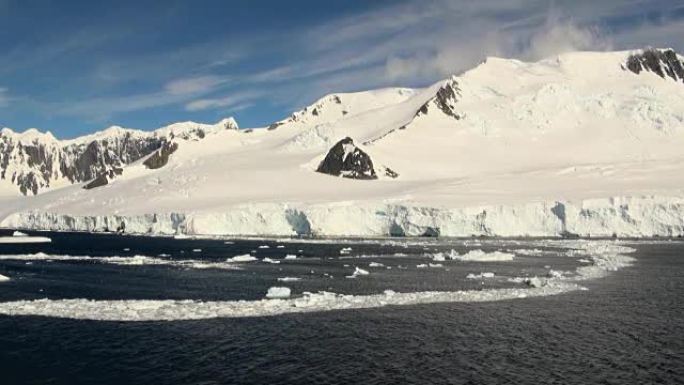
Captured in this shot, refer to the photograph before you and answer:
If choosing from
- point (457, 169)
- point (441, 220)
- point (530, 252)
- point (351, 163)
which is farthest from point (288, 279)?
point (457, 169)

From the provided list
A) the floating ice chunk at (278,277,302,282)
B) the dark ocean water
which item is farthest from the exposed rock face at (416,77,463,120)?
the floating ice chunk at (278,277,302,282)

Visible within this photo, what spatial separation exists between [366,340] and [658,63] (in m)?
173

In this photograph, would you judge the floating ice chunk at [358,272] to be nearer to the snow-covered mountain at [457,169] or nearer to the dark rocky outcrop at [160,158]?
the snow-covered mountain at [457,169]

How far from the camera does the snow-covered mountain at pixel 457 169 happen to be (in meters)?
91.7

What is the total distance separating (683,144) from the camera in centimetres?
14000

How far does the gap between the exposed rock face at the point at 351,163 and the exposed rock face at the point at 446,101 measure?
109 feet

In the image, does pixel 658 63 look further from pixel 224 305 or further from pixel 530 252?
Result: pixel 224 305

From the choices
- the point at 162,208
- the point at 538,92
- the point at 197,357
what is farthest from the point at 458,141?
the point at 197,357

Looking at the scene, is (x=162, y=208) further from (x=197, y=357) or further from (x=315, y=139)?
(x=197, y=357)

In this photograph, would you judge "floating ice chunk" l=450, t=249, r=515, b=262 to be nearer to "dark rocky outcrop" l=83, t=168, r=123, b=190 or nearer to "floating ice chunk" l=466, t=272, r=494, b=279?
"floating ice chunk" l=466, t=272, r=494, b=279

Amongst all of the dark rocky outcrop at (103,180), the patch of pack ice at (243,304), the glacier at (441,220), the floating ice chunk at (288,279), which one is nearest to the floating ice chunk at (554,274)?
the patch of pack ice at (243,304)

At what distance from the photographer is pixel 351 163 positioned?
133 meters

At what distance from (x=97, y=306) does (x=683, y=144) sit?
448ft

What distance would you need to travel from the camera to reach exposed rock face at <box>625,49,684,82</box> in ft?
564
